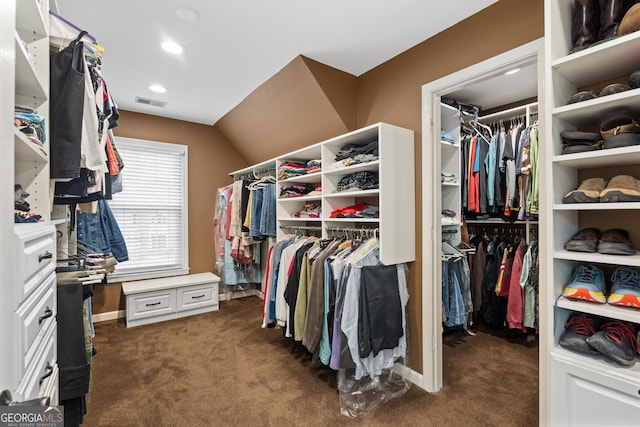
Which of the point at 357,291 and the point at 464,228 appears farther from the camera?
the point at 464,228

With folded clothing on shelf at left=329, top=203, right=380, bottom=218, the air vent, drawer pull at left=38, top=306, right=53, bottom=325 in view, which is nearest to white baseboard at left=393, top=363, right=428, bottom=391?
folded clothing on shelf at left=329, top=203, right=380, bottom=218

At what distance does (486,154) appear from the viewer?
2949mm

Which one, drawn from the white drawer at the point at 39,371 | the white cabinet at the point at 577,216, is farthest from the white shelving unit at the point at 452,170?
the white drawer at the point at 39,371

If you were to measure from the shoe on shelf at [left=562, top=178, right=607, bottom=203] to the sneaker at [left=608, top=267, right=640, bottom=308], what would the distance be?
333 millimetres

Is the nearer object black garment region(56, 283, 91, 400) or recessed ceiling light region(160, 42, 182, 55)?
black garment region(56, 283, 91, 400)

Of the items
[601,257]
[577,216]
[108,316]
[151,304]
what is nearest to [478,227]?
[577,216]

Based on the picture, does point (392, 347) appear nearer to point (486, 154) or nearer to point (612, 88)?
point (612, 88)

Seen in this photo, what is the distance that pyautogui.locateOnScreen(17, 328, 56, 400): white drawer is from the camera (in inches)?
31.9

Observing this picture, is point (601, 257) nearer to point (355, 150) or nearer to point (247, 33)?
point (355, 150)

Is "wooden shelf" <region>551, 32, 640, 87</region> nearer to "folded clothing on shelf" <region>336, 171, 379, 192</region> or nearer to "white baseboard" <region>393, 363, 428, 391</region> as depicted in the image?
"folded clothing on shelf" <region>336, 171, 379, 192</region>

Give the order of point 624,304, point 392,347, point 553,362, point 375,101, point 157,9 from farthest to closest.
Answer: point 375,101 → point 392,347 → point 157,9 → point 553,362 → point 624,304

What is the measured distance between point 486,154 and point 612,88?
1.86 m

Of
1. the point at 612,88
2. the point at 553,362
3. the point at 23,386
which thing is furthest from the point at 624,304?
the point at 23,386

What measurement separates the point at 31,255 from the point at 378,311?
177cm
